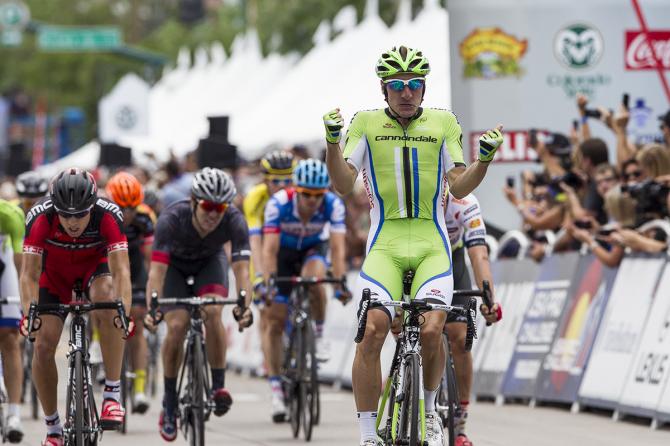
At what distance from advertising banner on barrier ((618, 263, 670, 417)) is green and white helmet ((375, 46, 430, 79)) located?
439 cm

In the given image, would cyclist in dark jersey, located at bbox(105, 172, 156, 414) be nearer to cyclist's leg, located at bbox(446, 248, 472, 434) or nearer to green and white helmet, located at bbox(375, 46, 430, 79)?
cyclist's leg, located at bbox(446, 248, 472, 434)

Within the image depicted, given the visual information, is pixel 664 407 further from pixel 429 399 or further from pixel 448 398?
pixel 429 399

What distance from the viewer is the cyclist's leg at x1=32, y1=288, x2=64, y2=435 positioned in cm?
1112

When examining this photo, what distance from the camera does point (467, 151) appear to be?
19.3 meters

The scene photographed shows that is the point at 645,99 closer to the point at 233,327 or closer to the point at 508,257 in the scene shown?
the point at 508,257

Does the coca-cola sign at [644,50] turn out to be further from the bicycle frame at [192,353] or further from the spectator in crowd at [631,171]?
the bicycle frame at [192,353]

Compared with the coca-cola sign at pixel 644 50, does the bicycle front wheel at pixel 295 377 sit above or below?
below

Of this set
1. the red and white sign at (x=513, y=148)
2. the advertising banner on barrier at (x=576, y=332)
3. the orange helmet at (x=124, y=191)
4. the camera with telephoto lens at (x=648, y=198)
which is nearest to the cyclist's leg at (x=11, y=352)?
the orange helmet at (x=124, y=191)

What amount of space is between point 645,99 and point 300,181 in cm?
689

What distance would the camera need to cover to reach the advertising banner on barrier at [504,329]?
16328mm

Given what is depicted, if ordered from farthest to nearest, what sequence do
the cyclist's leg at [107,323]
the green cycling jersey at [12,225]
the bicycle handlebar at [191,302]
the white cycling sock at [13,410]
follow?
the white cycling sock at [13,410], the green cycling jersey at [12,225], the bicycle handlebar at [191,302], the cyclist's leg at [107,323]

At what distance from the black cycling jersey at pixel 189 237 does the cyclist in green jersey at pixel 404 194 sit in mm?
2478

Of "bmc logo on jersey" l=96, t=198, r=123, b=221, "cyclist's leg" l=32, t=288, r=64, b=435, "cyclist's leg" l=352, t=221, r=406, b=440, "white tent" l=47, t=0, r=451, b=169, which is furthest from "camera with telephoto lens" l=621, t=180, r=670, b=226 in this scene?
"white tent" l=47, t=0, r=451, b=169

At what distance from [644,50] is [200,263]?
6.70 metres
